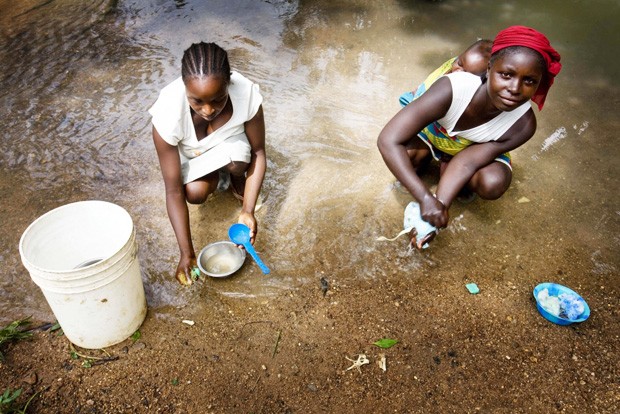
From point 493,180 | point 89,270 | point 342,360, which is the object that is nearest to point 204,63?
point 89,270

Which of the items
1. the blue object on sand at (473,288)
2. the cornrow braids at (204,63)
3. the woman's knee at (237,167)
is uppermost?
the cornrow braids at (204,63)

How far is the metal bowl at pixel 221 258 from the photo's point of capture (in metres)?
2.31

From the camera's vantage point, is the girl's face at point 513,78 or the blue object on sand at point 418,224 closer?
the girl's face at point 513,78

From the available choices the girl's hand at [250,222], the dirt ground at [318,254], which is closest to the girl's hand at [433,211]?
the dirt ground at [318,254]

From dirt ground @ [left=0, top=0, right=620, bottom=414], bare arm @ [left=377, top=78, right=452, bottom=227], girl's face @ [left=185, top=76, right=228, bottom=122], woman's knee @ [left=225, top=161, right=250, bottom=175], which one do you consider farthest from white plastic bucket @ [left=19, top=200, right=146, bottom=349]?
bare arm @ [left=377, top=78, right=452, bottom=227]

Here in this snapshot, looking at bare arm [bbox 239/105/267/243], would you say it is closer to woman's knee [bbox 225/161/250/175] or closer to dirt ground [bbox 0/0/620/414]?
woman's knee [bbox 225/161/250/175]

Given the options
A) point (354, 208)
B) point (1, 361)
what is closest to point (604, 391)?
point (354, 208)

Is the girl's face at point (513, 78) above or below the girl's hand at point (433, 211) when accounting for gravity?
Answer: above

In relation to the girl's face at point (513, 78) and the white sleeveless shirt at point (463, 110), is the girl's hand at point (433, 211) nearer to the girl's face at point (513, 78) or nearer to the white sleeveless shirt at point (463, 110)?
Answer: the white sleeveless shirt at point (463, 110)

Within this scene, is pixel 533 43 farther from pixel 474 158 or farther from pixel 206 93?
pixel 206 93

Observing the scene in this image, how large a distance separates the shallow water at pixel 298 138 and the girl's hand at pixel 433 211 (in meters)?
0.29

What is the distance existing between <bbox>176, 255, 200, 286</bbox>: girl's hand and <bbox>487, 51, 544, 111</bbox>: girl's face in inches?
65.5

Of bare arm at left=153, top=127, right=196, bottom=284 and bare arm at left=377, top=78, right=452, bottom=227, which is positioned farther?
bare arm at left=377, top=78, right=452, bottom=227

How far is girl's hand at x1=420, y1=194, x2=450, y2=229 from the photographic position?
7.53 feet
